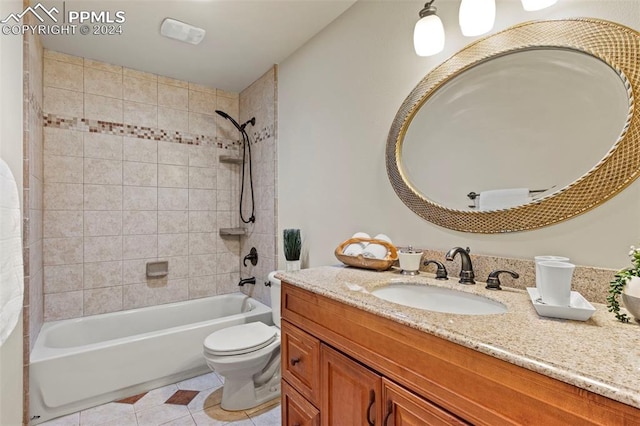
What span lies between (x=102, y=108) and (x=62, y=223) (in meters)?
0.99

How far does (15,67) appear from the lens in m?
1.54

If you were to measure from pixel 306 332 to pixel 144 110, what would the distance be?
101 inches

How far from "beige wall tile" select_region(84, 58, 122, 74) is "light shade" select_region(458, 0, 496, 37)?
274 cm

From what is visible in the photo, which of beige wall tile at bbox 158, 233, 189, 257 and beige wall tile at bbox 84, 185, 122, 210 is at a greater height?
beige wall tile at bbox 84, 185, 122, 210

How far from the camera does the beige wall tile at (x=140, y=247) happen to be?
2678mm

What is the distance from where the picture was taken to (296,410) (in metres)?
1.25

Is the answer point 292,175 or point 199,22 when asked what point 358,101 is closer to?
point 292,175

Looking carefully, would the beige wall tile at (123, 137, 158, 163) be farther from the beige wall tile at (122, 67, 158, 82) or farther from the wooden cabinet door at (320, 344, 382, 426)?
the wooden cabinet door at (320, 344, 382, 426)

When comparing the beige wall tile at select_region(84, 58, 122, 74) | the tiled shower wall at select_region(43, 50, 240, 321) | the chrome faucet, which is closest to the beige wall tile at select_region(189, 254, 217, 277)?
the tiled shower wall at select_region(43, 50, 240, 321)

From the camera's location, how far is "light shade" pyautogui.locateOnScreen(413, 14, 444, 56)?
1.24 meters

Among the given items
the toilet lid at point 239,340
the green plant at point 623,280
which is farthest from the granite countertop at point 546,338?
the toilet lid at point 239,340

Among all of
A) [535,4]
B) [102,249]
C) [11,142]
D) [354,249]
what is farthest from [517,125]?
[102,249]

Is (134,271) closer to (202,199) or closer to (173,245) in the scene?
(173,245)

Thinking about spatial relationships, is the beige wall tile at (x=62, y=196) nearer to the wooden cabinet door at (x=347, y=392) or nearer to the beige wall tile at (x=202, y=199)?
the beige wall tile at (x=202, y=199)
